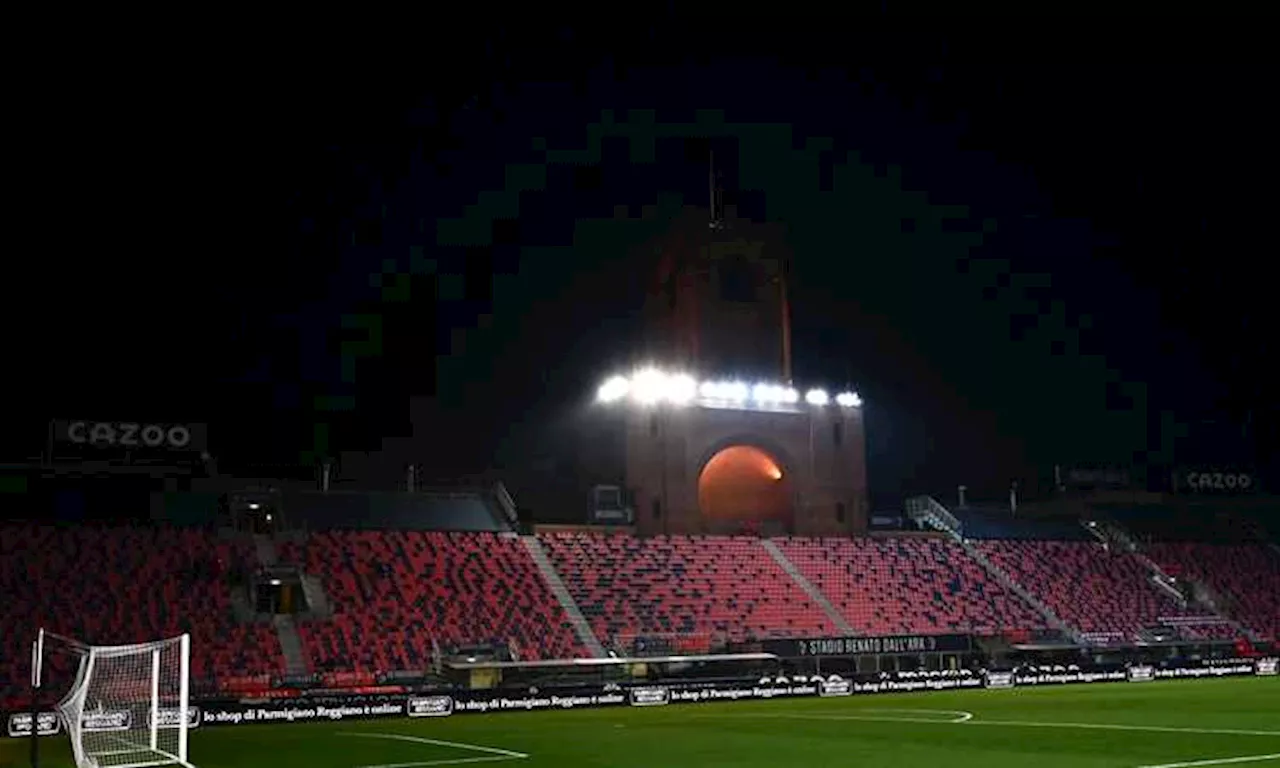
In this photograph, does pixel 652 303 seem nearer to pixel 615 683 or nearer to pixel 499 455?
pixel 499 455

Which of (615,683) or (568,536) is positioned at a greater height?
(568,536)

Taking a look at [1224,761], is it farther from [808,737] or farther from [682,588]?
[682,588]

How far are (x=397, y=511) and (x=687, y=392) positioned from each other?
50.9ft

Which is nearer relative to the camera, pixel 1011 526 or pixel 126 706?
pixel 126 706

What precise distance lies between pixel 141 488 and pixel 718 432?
90.0ft

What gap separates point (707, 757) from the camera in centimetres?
2336

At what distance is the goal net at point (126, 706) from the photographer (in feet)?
71.5

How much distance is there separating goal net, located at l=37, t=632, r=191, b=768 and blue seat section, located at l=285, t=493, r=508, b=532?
14395 mm

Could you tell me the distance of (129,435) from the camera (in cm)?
5291

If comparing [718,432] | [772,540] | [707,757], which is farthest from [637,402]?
[707,757]

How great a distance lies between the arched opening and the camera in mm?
66188

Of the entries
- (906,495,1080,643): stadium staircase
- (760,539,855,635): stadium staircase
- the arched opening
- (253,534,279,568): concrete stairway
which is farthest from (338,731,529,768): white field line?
(906,495,1080,643): stadium staircase

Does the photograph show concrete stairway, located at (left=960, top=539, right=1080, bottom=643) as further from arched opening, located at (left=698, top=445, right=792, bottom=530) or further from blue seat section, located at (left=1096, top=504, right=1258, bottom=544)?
blue seat section, located at (left=1096, top=504, right=1258, bottom=544)

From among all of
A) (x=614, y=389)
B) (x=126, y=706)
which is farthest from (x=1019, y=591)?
(x=126, y=706)
